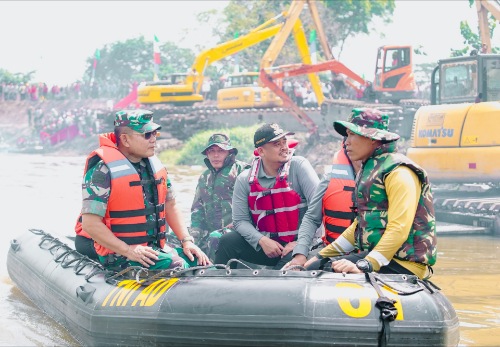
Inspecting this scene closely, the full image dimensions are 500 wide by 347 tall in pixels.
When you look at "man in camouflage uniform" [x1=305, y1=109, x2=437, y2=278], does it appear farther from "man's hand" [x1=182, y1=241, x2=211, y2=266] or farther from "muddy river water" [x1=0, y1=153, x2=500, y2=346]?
"muddy river water" [x1=0, y1=153, x2=500, y2=346]

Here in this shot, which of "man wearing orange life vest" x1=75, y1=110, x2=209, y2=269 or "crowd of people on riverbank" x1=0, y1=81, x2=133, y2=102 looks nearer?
"man wearing orange life vest" x1=75, y1=110, x2=209, y2=269

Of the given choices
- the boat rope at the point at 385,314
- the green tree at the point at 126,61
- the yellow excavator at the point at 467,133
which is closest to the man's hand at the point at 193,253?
the boat rope at the point at 385,314

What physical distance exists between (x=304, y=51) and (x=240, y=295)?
29098 mm

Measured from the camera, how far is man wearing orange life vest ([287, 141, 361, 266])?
647cm

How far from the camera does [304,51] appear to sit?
34.1m

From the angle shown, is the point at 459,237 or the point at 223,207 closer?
the point at 223,207

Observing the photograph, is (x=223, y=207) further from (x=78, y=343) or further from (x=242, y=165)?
(x=78, y=343)

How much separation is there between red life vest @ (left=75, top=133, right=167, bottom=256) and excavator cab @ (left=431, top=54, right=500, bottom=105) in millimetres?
9574

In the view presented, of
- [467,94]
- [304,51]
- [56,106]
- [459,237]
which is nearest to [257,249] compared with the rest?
[459,237]

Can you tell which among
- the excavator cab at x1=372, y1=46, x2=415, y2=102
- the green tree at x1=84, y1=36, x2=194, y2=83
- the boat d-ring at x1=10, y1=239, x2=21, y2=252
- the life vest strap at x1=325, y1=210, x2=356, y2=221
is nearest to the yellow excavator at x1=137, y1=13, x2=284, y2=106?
the excavator cab at x1=372, y1=46, x2=415, y2=102

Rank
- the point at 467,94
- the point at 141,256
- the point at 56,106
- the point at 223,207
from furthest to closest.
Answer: the point at 56,106
the point at 467,94
the point at 223,207
the point at 141,256

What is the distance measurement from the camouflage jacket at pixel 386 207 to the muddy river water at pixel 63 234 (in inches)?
62.3

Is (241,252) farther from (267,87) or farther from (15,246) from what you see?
(267,87)

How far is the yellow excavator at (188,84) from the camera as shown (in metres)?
36.6
